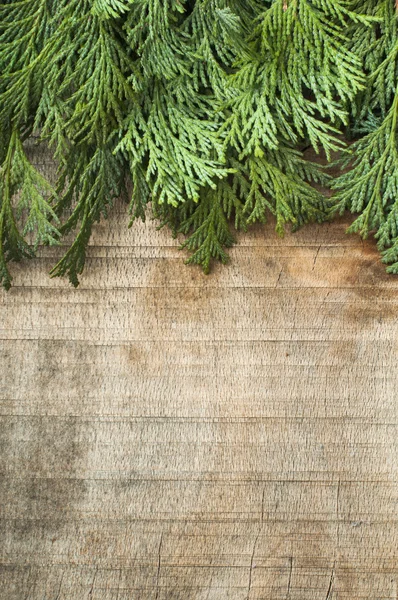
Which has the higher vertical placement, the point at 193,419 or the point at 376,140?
the point at 376,140

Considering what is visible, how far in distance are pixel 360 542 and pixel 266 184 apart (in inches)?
46.6

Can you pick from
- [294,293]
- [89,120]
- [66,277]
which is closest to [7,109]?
[89,120]

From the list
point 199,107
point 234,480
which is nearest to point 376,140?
point 199,107

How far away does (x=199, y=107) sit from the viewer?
217 centimetres

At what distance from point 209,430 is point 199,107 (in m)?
1.03

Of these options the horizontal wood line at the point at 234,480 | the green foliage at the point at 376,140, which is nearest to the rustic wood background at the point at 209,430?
the horizontal wood line at the point at 234,480

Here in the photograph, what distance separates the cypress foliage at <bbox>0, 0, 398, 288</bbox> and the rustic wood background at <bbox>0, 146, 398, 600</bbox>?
17 centimetres

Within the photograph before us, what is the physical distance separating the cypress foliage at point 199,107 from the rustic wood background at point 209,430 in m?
0.17

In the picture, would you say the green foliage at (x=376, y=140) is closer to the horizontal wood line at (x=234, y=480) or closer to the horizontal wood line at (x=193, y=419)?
the horizontal wood line at (x=193, y=419)

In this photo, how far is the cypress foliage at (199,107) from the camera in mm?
2066

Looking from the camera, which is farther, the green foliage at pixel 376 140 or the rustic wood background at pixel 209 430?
the rustic wood background at pixel 209 430

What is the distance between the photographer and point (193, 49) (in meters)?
2.11

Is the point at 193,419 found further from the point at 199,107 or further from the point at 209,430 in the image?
the point at 199,107

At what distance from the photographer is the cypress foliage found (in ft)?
6.78
